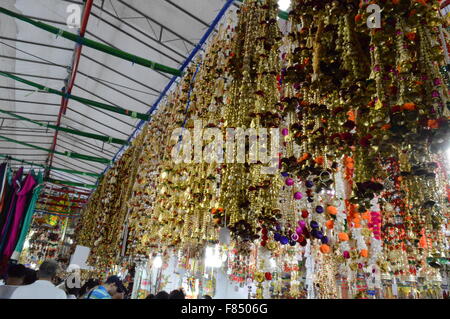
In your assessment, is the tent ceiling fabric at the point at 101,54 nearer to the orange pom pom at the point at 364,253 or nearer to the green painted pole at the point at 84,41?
the green painted pole at the point at 84,41

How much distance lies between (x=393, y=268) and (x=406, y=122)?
268 cm

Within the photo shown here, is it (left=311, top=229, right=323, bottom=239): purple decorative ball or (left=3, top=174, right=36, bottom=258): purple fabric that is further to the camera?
(left=3, top=174, right=36, bottom=258): purple fabric

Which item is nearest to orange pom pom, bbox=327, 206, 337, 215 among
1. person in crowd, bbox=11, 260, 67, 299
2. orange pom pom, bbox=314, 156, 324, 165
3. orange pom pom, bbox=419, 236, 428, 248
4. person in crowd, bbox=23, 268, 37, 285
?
orange pom pom, bbox=314, 156, 324, 165

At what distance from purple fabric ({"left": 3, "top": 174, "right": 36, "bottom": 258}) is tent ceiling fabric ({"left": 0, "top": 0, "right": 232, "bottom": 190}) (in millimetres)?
2023

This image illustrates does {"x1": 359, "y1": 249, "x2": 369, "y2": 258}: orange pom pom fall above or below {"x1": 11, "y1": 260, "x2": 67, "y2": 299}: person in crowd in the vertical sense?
above

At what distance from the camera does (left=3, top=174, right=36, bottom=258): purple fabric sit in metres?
6.89

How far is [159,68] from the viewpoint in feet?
15.3

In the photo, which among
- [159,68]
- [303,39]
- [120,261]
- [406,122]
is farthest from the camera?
[120,261]

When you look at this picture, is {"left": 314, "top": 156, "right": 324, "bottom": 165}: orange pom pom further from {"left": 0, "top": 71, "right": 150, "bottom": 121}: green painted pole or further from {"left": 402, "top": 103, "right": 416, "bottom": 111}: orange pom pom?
{"left": 0, "top": 71, "right": 150, "bottom": 121}: green painted pole

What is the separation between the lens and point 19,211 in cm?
730

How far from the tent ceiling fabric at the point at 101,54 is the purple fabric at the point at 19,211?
2023mm

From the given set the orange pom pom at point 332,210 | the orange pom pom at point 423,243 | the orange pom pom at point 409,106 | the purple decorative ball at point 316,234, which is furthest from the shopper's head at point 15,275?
the orange pom pom at point 423,243
